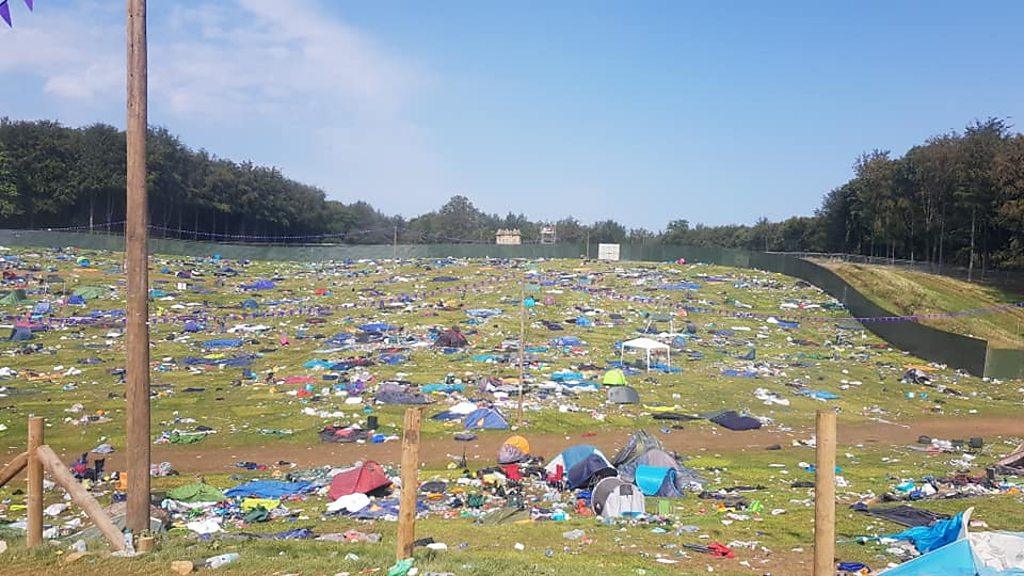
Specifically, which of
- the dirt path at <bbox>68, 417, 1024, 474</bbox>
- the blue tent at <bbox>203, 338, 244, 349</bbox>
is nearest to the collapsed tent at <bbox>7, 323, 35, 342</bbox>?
the blue tent at <bbox>203, 338, 244, 349</bbox>

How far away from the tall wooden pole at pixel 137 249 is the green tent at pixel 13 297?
90.6ft

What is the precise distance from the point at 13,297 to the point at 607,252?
38.7 m

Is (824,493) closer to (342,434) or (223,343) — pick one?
(342,434)

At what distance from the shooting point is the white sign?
188ft

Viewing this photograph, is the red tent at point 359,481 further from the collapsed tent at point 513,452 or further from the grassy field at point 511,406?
the collapsed tent at point 513,452

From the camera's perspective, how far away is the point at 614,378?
21.7 meters

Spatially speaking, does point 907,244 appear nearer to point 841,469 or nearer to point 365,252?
point 365,252

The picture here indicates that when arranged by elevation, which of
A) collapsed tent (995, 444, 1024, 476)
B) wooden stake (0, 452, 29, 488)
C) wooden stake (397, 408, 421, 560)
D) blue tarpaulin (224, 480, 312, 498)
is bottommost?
blue tarpaulin (224, 480, 312, 498)

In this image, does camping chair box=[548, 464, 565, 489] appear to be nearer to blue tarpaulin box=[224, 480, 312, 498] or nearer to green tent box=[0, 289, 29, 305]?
blue tarpaulin box=[224, 480, 312, 498]

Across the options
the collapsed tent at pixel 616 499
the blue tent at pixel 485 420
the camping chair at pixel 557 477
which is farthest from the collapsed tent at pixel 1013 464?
the blue tent at pixel 485 420

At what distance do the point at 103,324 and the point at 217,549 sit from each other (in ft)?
80.5

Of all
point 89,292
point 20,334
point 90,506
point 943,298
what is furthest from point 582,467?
point 943,298

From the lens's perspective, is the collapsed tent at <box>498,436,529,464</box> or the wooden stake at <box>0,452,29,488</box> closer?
the wooden stake at <box>0,452,29,488</box>

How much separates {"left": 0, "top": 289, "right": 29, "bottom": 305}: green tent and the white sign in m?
37.6
